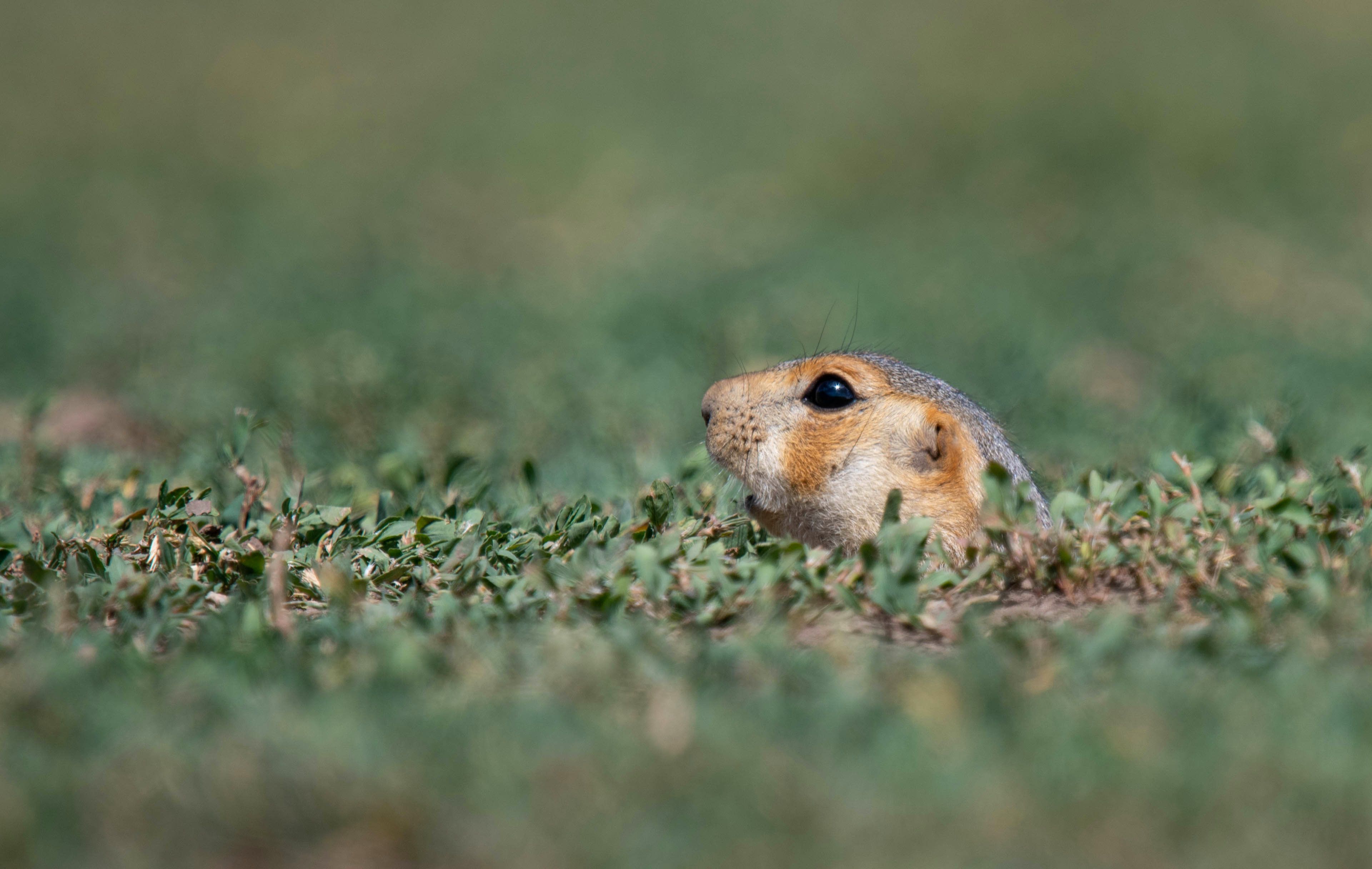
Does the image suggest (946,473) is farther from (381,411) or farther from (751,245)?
(751,245)

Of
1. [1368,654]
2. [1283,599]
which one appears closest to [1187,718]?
[1368,654]

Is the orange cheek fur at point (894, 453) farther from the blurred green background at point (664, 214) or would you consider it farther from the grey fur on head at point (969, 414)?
the blurred green background at point (664, 214)

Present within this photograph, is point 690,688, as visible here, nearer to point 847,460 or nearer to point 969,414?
point 847,460

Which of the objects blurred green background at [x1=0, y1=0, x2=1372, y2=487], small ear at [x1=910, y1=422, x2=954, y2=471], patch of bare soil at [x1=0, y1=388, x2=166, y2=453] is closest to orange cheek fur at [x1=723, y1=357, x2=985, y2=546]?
small ear at [x1=910, y1=422, x2=954, y2=471]

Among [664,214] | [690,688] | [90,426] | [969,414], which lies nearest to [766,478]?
[969,414]

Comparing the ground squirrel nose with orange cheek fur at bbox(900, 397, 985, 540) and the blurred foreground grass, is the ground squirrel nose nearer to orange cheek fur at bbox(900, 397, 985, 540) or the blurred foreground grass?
the blurred foreground grass

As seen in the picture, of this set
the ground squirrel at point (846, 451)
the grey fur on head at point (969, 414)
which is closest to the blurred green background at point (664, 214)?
the ground squirrel at point (846, 451)
